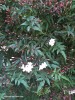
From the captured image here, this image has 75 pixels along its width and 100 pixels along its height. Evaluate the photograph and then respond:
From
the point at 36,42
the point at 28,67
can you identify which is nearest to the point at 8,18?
the point at 36,42

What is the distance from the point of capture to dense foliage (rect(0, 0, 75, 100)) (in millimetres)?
2033

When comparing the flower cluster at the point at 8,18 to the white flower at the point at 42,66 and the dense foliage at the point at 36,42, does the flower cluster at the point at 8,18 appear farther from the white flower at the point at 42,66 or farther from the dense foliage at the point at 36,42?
the white flower at the point at 42,66

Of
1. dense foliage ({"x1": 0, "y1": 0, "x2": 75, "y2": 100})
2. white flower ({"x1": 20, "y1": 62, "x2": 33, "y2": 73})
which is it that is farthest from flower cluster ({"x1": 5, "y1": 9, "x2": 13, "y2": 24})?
white flower ({"x1": 20, "y1": 62, "x2": 33, "y2": 73})

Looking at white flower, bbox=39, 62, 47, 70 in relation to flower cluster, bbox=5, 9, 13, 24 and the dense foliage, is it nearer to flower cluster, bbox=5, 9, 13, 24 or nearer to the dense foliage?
the dense foliage

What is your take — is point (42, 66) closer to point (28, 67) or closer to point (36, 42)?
point (28, 67)

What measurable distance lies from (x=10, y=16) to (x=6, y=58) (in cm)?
43

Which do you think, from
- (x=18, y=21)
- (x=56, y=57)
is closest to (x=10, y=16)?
(x=18, y=21)

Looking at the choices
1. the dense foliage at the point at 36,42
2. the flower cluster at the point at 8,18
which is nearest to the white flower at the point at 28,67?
the dense foliage at the point at 36,42

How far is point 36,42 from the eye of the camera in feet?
6.93

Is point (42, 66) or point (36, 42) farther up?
point (36, 42)

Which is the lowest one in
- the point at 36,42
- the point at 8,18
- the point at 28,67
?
the point at 28,67

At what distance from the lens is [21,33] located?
85.5 inches

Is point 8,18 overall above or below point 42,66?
above

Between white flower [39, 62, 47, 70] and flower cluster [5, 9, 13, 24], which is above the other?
flower cluster [5, 9, 13, 24]
